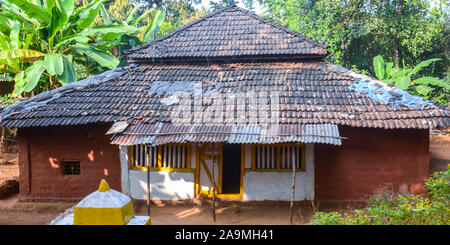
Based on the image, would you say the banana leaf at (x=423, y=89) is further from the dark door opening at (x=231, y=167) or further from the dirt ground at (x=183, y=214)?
the dirt ground at (x=183, y=214)

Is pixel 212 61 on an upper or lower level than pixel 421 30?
lower

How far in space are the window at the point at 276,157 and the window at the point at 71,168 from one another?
4898mm

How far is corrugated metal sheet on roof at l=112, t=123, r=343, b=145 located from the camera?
791 centimetres

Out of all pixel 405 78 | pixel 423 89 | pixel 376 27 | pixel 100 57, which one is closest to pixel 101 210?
pixel 100 57

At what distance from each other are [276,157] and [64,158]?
5.78 meters

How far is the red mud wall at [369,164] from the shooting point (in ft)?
29.5

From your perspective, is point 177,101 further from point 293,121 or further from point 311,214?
point 311,214

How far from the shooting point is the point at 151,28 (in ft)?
49.8

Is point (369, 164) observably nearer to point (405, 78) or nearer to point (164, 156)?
point (164, 156)

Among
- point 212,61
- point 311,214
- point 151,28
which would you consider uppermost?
point 151,28

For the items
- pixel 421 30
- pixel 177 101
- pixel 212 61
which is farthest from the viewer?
pixel 421 30

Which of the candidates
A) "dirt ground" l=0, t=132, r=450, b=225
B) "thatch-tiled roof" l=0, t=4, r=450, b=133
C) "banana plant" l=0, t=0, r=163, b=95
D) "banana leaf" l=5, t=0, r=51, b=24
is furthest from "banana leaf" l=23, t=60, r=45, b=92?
"dirt ground" l=0, t=132, r=450, b=225

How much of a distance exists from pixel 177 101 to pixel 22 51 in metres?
5.69
